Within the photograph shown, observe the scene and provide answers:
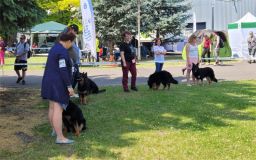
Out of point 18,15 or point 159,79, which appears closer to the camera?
point 18,15

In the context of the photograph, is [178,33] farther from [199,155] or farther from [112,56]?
[199,155]

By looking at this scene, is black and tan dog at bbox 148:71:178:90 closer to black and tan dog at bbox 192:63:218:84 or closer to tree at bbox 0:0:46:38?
black and tan dog at bbox 192:63:218:84

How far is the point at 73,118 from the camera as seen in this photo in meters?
7.48

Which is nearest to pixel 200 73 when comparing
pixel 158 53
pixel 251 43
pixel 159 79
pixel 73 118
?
pixel 158 53

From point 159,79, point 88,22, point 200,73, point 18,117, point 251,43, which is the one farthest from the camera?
point 251,43

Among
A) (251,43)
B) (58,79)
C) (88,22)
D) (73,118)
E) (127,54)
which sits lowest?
(73,118)

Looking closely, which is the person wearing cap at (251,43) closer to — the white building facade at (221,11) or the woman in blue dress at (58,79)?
the woman in blue dress at (58,79)

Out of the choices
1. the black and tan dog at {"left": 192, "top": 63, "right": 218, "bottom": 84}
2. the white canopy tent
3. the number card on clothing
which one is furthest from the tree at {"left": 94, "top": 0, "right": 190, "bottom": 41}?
the number card on clothing

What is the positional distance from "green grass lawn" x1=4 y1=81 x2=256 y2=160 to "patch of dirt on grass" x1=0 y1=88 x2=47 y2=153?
0.24 m

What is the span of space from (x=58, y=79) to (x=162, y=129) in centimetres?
219

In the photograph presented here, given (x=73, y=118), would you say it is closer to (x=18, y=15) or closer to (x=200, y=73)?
(x=18, y=15)

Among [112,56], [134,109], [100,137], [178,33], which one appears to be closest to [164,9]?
[178,33]

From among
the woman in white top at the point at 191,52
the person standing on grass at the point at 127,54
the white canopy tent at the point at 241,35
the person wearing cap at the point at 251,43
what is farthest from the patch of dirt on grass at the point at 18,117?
the white canopy tent at the point at 241,35

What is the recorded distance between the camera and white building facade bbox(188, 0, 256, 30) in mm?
56781
